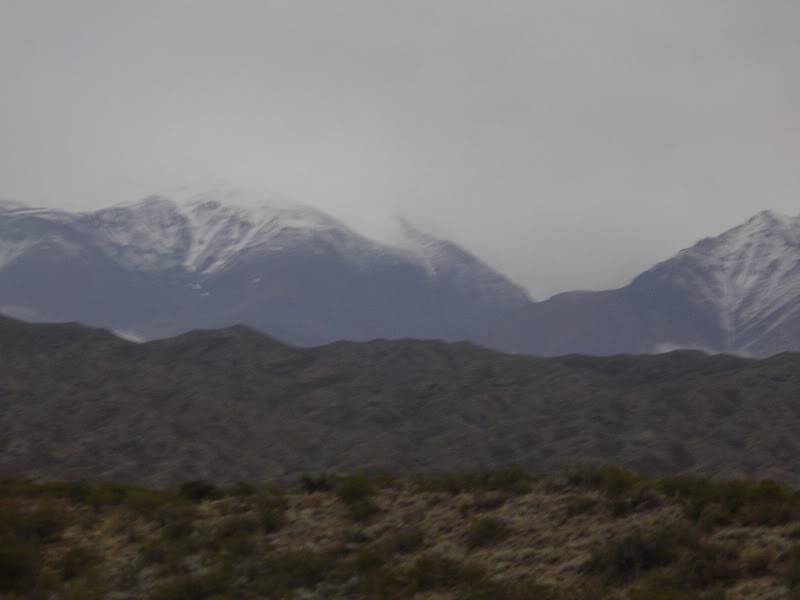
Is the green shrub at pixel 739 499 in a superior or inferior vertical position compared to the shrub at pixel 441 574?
inferior

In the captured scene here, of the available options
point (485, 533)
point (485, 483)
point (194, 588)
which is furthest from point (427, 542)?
point (194, 588)

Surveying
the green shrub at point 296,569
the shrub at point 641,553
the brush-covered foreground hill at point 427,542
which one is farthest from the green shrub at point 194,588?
the shrub at point 641,553

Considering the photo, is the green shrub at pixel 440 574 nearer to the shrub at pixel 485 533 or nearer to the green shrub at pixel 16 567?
the shrub at pixel 485 533

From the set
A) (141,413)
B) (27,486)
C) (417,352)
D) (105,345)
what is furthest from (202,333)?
(27,486)

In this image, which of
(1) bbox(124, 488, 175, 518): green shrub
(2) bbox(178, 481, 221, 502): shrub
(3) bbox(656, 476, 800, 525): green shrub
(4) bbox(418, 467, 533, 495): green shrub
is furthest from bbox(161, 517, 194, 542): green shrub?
(3) bbox(656, 476, 800, 525): green shrub

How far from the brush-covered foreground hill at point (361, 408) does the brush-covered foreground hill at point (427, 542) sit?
6762cm

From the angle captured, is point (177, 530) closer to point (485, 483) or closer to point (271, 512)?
point (271, 512)

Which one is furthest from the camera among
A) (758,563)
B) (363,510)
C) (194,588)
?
(363,510)

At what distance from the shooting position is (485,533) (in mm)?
22219

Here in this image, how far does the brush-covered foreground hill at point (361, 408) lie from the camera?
4210 inches

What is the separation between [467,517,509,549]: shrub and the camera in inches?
868

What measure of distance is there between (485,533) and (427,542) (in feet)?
3.41

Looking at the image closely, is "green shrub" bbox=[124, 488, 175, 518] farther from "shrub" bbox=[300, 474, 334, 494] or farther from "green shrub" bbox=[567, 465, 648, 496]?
"green shrub" bbox=[567, 465, 648, 496]

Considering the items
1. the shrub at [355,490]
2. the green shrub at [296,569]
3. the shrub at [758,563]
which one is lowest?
the shrub at [758,563]
